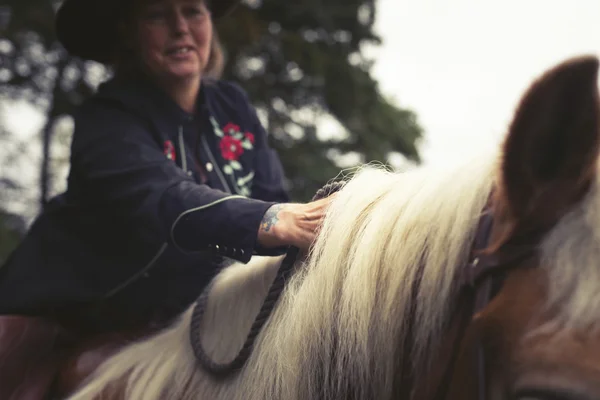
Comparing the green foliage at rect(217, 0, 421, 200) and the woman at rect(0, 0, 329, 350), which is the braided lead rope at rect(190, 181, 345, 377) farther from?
the green foliage at rect(217, 0, 421, 200)

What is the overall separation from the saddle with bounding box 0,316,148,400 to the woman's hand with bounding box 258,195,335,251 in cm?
62

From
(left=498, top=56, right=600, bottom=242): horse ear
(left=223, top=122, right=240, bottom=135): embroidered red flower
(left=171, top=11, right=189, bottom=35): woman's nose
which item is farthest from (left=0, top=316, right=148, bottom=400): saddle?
(left=498, top=56, right=600, bottom=242): horse ear

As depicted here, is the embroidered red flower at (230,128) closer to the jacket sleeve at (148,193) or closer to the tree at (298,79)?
the jacket sleeve at (148,193)

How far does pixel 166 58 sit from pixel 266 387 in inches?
46.3

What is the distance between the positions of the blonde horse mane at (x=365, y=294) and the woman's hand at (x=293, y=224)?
4 cm

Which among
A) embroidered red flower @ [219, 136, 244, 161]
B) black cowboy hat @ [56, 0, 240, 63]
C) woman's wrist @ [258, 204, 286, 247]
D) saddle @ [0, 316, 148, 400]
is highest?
woman's wrist @ [258, 204, 286, 247]

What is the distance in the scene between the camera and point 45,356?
5.65ft

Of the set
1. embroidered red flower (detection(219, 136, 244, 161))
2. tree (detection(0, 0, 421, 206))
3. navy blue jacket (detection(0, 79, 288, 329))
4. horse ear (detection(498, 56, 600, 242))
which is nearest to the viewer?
horse ear (detection(498, 56, 600, 242))

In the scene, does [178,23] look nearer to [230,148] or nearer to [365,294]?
[230,148]

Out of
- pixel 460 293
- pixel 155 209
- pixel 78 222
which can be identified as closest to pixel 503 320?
pixel 460 293

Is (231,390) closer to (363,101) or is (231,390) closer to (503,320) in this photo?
(503,320)

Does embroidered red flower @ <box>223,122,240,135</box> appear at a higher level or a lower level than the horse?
lower

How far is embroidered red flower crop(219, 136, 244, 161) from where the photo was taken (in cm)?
203

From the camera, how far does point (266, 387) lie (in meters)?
1.15
